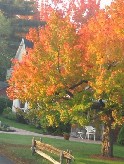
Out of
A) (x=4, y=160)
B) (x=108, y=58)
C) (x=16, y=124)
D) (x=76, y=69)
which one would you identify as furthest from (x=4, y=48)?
(x=4, y=160)

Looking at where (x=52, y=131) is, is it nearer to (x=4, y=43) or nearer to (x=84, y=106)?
(x=84, y=106)

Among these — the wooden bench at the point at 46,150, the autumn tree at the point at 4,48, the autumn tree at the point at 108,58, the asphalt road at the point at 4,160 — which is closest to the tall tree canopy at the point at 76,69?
the autumn tree at the point at 108,58

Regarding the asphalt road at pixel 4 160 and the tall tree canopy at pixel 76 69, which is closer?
the asphalt road at pixel 4 160

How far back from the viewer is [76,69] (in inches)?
814

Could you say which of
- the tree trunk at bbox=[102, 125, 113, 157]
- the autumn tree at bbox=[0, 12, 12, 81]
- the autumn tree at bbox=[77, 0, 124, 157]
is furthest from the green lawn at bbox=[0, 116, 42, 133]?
the autumn tree at bbox=[77, 0, 124, 157]

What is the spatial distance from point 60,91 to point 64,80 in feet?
1.98

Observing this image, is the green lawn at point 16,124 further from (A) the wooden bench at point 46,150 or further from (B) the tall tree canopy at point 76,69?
(B) the tall tree canopy at point 76,69

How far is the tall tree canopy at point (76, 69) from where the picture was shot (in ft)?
66.0

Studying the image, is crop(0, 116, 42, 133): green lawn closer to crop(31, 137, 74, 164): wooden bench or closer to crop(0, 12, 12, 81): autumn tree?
crop(0, 12, 12, 81): autumn tree

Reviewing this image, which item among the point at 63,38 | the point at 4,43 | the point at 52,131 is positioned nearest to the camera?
the point at 63,38

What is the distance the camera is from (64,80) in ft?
68.1

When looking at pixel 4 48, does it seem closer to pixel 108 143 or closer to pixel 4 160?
pixel 108 143

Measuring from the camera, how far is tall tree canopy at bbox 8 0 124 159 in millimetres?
20109

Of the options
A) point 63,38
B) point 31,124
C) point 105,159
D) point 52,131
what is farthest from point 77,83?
point 31,124
